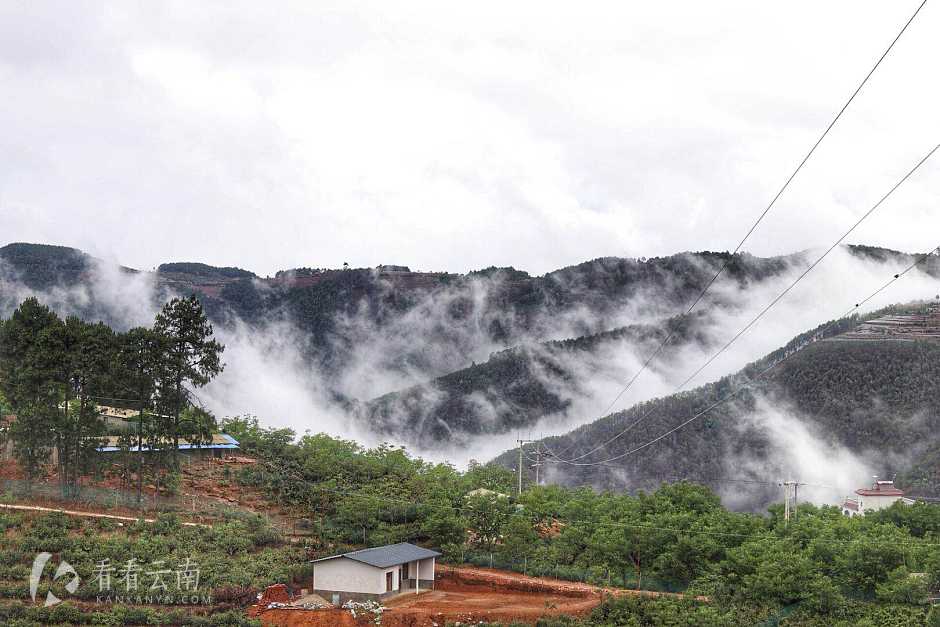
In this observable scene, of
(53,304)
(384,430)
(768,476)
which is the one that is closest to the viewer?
(768,476)

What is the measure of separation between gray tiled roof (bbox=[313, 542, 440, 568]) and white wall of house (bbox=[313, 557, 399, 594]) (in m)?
0.20

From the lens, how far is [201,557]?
3441cm

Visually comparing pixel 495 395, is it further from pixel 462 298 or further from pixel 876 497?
pixel 876 497

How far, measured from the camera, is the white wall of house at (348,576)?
1375 inches

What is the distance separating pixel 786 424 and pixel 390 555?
146ft

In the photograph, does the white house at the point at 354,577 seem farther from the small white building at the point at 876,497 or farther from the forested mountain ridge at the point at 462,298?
the forested mountain ridge at the point at 462,298

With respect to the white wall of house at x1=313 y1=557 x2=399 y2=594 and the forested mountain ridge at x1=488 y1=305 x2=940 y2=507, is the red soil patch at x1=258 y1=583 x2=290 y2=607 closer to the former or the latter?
the white wall of house at x1=313 y1=557 x2=399 y2=594

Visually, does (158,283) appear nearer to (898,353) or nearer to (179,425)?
(179,425)

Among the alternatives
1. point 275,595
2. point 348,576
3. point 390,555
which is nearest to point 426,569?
point 390,555

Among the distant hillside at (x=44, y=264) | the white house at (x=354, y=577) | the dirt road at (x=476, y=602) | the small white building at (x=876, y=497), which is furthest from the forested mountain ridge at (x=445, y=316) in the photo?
the white house at (x=354, y=577)

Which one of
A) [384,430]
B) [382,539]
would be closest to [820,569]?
[382,539]

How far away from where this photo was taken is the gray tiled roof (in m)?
35.2

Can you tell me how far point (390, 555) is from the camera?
1446 inches

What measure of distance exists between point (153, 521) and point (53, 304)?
149 feet
